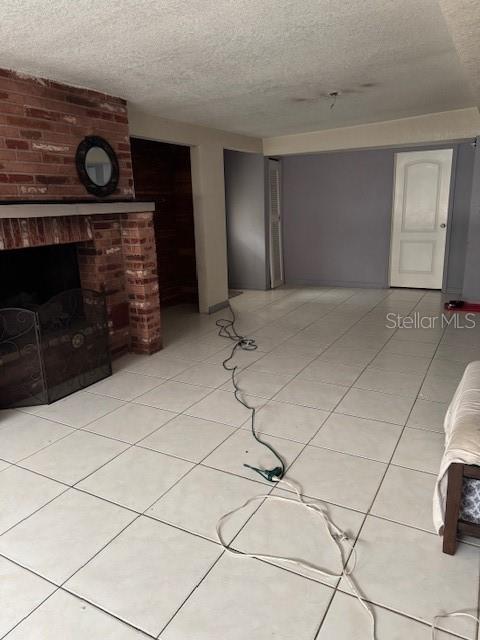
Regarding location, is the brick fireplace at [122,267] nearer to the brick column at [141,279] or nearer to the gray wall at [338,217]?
the brick column at [141,279]

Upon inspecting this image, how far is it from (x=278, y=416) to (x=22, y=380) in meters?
1.76

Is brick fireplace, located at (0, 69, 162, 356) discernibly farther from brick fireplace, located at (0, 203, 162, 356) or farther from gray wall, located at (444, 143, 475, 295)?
gray wall, located at (444, 143, 475, 295)

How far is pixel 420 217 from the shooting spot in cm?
602

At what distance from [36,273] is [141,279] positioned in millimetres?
823

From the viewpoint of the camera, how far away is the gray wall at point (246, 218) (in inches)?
250

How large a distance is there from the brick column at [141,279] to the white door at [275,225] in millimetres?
3191

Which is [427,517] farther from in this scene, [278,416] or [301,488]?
[278,416]

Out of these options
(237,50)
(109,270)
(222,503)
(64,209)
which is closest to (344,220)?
(109,270)

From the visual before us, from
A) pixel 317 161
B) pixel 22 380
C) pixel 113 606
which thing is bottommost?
pixel 113 606

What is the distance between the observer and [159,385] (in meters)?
3.27

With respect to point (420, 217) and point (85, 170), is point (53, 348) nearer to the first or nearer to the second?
point (85, 170)

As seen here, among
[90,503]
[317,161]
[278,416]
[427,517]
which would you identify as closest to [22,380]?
[90,503]

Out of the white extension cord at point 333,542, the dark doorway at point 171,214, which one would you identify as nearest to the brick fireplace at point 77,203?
the dark doorway at point 171,214

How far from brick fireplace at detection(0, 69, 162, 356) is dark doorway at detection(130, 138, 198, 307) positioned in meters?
1.78
